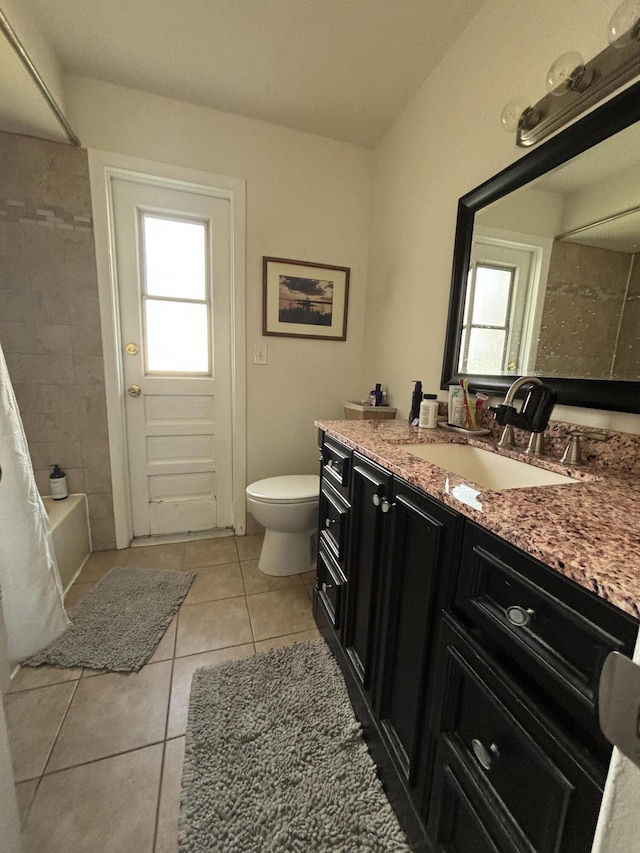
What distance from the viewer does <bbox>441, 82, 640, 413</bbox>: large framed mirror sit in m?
0.85

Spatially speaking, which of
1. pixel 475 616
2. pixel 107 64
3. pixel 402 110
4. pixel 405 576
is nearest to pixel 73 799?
pixel 405 576

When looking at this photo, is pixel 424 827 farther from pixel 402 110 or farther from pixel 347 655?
pixel 402 110

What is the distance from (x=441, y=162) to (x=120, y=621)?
2.44 m

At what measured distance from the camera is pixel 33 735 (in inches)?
40.6

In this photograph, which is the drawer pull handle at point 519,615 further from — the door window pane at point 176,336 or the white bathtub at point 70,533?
the door window pane at point 176,336

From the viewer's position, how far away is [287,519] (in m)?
1.73

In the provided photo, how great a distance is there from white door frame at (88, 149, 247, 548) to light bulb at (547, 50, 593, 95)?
1.48 meters

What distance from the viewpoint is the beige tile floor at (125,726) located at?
0.84 meters

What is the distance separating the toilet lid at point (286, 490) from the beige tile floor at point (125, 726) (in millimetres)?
478

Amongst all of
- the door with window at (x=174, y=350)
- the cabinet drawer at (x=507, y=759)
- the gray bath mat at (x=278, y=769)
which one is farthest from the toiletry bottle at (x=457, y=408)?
the door with window at (x=174, y=350)

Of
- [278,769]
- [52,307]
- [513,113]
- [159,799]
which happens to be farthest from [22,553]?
[513,113]

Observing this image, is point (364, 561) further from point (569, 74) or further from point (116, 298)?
point (116, 298)

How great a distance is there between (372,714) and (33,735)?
1026 millimetres

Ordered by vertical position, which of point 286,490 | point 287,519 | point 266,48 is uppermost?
point 266,48
